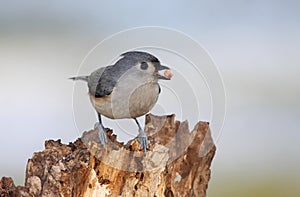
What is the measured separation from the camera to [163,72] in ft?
2.70

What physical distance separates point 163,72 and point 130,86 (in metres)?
0.06

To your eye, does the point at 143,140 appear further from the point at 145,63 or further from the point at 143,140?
the point at 145,63

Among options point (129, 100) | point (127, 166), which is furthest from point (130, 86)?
point (127, 166)

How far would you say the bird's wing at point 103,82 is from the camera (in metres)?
0.80

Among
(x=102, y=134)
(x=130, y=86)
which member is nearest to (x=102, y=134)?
(x=102, y=134)

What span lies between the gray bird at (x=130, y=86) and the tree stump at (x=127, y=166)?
0.11 ft

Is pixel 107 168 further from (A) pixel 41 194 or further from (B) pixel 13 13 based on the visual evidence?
(B) pixel 13 13

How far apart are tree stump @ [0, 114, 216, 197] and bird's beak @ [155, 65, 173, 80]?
8 centimetres

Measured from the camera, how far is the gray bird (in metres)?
0.79

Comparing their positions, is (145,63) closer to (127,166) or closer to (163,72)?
(163,72)

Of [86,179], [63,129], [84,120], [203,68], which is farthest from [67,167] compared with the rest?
[63,129]

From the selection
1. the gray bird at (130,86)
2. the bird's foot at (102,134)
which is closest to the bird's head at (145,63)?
the gray bird at (130,86)

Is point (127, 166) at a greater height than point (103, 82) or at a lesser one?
lesser

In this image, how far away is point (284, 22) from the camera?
4.86 ft
